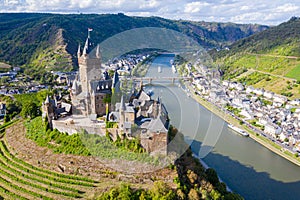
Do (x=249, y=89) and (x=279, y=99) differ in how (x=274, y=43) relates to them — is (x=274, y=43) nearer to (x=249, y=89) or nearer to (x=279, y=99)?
(x=249, y=89)

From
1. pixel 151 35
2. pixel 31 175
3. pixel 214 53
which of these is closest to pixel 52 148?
pixel 31 175

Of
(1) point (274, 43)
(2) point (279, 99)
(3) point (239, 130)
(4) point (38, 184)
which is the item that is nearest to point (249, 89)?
(2) point (279, 99)

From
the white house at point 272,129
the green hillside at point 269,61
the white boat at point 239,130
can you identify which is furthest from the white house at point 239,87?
the white house at point 272,129

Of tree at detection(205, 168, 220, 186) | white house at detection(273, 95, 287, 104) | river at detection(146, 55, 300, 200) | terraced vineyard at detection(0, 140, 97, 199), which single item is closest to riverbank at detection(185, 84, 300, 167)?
river at detection(146, 55, 300, 200)

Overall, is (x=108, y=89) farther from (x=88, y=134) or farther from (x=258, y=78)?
(x=258, y=78)

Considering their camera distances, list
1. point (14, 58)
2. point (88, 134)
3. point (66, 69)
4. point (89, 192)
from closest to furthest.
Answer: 1. point (89, 192)
2. point (88, 134)
3. point (66, 69)
4. point (14, 58)
